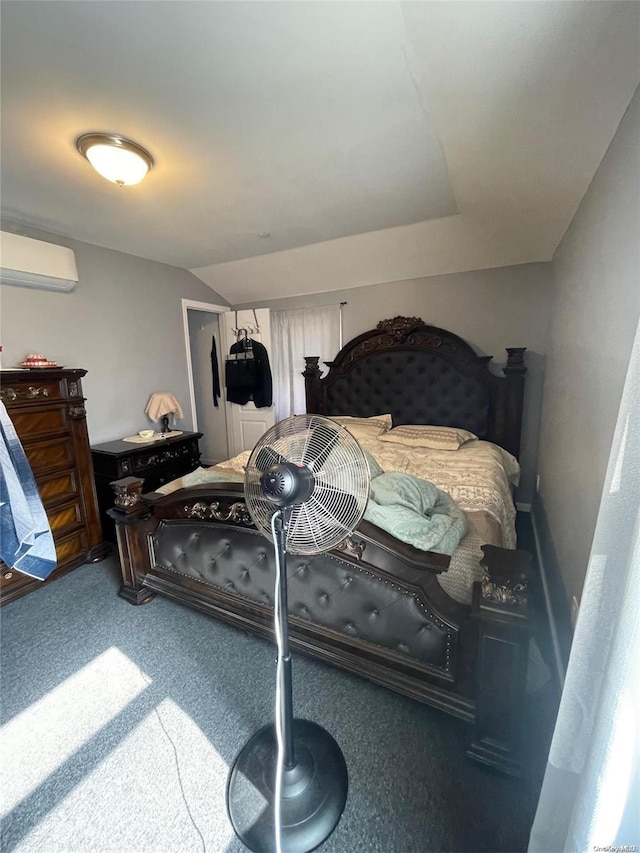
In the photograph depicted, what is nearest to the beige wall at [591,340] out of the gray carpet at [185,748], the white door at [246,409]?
the gray carpet at [185,748]

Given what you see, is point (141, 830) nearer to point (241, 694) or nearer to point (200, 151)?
point (241, 694)

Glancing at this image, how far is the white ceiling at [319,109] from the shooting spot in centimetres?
99

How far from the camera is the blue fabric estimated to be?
51.9 inches

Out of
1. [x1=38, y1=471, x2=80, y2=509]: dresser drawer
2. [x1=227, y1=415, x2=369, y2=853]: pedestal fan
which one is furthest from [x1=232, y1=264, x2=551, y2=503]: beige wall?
[x1=38, y1=471, x2=80, y2=509]: dresser drawer

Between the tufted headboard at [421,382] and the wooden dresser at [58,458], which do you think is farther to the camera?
the tufted headboard at [421,382]

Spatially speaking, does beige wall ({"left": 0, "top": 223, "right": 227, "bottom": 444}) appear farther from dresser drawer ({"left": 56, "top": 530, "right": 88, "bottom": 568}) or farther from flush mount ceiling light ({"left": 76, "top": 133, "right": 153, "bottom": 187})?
flush mount ceiling light ({"left": 76, "top": 133, "right": 153, "bottom": 187})

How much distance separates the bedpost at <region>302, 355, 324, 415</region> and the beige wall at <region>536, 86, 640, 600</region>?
2.07 meters

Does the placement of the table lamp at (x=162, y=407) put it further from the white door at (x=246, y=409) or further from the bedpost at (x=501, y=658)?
the bedpost at (x=501, y=658)

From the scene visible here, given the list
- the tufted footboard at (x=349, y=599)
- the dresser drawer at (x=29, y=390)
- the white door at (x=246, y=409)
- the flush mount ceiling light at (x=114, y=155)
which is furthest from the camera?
the white door at (x=246, y=409)

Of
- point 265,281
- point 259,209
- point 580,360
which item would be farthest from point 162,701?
point 265,281

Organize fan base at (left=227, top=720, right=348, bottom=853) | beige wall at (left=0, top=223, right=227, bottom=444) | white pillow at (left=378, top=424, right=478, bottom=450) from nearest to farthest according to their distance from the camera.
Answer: fan base at (left=227, top=720, right=348, bottom=853) < beige wall at (left=0, top=223, right=227, bottom=444) < white pillow at (left=378, top=424, right=478, bottom=450)

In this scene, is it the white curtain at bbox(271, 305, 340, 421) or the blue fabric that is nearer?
the blue fabric

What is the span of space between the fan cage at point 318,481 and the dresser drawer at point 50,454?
1.92 m

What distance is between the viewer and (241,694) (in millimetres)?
1415
